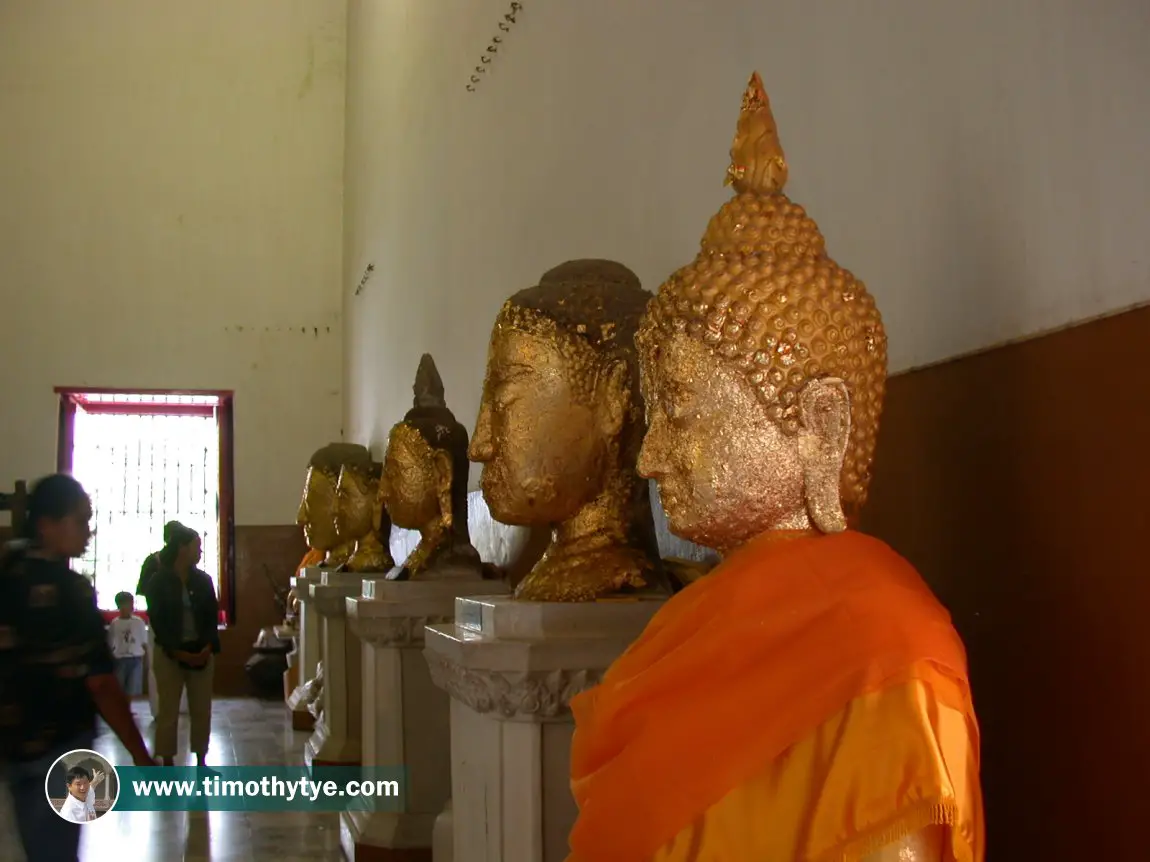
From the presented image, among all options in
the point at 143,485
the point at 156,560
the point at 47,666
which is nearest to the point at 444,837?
the point at 47,666

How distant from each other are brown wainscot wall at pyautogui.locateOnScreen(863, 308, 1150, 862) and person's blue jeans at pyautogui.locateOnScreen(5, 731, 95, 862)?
222 centimetres

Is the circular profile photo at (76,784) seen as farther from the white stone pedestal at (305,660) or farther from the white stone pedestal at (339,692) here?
the white stone pedestal at (305,660)

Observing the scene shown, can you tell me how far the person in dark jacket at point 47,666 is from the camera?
2.94 m

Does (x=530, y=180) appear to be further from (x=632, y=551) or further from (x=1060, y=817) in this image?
(x=1060, y=817)

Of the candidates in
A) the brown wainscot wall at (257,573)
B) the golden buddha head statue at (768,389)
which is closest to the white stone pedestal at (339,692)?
the golden buddha head statue at (768,389)

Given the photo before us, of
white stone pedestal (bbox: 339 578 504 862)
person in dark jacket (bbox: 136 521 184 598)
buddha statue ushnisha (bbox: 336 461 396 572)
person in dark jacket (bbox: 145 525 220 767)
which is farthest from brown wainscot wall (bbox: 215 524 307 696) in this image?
white stone pedestal (bbox: 339 578 504 862)

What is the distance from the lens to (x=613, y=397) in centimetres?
260

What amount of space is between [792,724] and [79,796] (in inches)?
103

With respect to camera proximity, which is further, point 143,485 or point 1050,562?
point 143,485

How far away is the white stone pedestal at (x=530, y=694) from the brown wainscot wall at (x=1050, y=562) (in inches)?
26.3

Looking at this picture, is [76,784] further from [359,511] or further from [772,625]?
[359,511]

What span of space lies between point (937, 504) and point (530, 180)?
124 inches

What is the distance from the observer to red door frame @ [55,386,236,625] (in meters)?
12.0

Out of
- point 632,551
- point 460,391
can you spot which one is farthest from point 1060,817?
point 460,391
